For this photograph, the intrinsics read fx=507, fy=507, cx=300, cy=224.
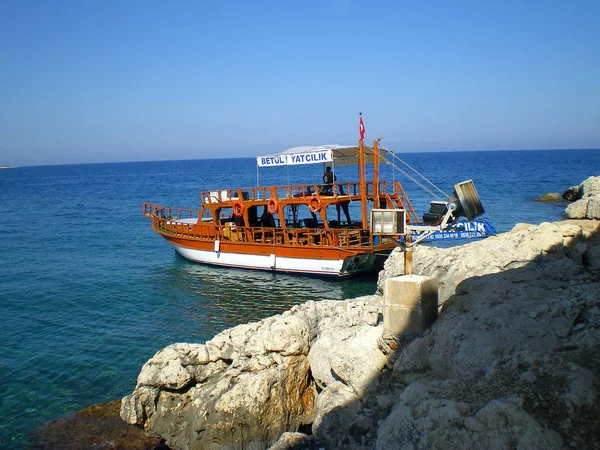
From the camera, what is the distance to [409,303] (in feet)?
23.3

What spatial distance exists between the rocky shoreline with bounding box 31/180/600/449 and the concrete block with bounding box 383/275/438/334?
0.73ft

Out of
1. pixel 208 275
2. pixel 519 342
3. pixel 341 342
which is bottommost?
pixel 208 275

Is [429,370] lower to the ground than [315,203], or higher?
lower

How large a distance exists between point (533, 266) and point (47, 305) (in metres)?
16.5

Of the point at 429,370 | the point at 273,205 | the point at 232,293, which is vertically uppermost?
the point at 273,205

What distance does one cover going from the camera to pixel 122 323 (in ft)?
52.5

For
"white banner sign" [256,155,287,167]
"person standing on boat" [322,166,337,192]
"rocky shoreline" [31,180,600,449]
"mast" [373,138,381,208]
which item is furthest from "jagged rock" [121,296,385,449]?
"white banner sign" [256,155,287,167]

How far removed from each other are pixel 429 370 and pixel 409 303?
3.22 ft

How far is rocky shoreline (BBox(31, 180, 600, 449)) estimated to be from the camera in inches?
181

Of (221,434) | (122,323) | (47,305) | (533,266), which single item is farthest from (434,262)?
(47,305)

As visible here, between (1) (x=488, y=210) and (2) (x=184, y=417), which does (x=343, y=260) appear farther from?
(1) (x=488, y=210)

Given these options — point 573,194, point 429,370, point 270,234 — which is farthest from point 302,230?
point 573,194

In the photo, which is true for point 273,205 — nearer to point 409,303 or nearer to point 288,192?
point 288,192

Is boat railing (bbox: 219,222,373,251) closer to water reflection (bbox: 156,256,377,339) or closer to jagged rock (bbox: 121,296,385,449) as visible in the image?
water reflection (bbox: 156,256,377,339)
